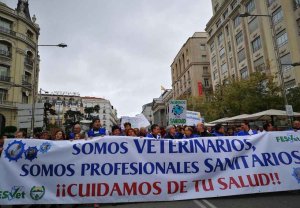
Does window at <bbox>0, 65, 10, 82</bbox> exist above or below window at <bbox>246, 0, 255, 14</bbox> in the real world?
below

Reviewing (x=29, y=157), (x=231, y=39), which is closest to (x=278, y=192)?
(x=29, y=157)

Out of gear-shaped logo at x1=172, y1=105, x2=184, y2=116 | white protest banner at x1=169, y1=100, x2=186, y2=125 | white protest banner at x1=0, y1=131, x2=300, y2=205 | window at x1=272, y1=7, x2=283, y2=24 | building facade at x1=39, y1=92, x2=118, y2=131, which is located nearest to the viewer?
white protest banner at x1=0, y1=131, x2=300, y2=205

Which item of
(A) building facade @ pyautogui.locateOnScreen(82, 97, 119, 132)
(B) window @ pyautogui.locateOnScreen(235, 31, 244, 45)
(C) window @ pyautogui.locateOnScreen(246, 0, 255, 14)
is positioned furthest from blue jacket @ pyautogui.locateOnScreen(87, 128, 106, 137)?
(A) building facade @ pyautogui.locateOnScreen(82, 97, 119, 132)

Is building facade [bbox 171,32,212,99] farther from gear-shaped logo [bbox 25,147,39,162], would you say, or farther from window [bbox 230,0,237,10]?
gear-shaped logo [bbox 25,147,39,162]

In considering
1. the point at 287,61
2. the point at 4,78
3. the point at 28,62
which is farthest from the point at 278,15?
the point at 4,78

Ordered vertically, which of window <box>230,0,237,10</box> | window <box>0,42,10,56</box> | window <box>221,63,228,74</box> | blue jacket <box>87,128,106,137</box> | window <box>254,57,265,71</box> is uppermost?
window <box>230,0,237,10</box>

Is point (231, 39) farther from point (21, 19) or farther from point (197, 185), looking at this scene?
point (197, 185)

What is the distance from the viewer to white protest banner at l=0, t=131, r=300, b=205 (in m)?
6.09

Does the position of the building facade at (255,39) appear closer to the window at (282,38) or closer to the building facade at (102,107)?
the window at (282,38)

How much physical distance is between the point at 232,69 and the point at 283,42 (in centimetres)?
1527

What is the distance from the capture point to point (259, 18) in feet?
126

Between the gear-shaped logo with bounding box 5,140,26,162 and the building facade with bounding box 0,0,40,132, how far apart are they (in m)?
36.5

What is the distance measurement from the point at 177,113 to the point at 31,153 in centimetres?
874

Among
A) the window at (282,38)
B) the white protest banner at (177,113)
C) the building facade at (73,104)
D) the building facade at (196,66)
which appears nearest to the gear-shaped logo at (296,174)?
the white protest banner at (177,113)
